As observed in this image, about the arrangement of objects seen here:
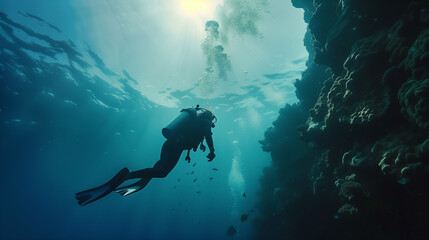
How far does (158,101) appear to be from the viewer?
27062 millimetres

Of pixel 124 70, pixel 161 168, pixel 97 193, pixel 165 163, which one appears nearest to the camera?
pixel 97 193

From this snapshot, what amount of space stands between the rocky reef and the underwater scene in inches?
1.4

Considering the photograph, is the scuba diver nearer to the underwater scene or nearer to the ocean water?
the underwater scene

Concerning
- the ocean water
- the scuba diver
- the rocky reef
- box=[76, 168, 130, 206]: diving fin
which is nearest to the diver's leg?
the scuba diver

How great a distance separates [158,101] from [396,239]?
26075 millimetres

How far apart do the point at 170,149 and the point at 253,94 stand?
24.5m

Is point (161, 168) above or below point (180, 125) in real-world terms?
below

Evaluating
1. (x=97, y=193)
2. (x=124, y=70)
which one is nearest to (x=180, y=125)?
(x=97, y=193)

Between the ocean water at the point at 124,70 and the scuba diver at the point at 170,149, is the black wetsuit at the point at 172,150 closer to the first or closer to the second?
the scuba diver at the point at 170,149

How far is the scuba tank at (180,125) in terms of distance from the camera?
526cm

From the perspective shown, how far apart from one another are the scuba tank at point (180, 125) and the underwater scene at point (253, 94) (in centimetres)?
3

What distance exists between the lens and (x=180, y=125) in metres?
5.52

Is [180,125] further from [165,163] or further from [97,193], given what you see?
[97,193]

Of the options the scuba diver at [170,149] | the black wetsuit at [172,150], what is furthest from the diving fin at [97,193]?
the black wetsuit at [172,150]
